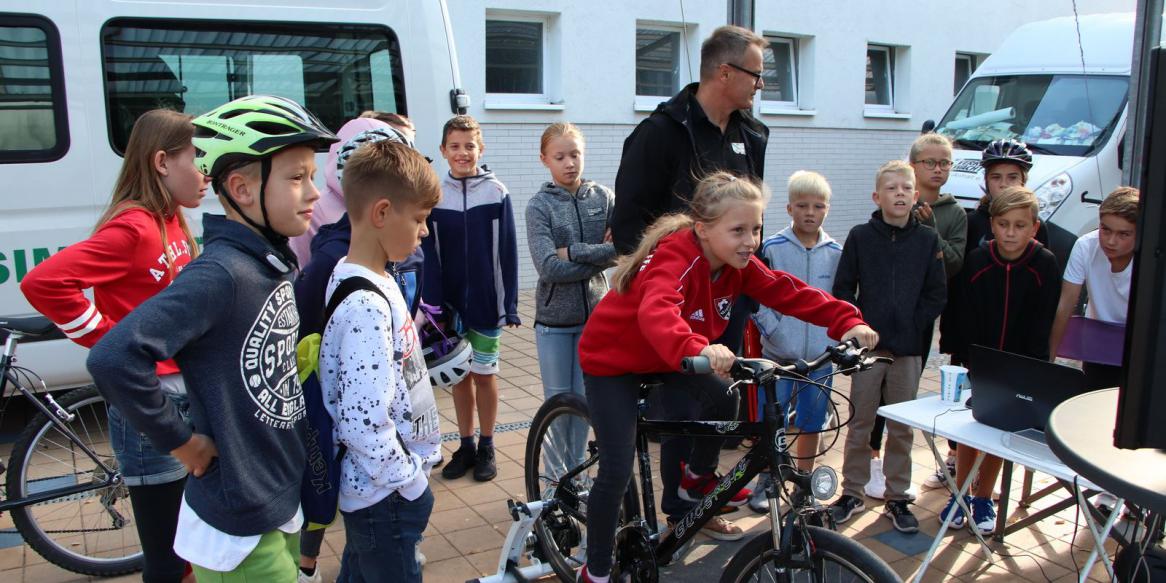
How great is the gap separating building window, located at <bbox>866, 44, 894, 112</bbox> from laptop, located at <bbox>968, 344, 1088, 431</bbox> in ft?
Result: 36.2

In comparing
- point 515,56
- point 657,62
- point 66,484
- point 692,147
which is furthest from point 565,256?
point 657,62

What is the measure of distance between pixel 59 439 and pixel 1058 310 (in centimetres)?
446

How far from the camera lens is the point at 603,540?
3.29 m

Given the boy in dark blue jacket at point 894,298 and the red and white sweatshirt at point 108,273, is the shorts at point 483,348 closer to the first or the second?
the boy in dark blue jacket at point 894,298

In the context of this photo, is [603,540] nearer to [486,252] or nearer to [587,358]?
[587,358]

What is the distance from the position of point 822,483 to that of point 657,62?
31.6ft

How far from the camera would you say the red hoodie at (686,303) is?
3.09m

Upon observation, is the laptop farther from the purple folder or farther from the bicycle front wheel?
the bicycle front wheel

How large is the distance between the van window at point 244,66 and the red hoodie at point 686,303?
3622 millimetres

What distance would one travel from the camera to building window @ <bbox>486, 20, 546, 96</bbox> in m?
10.4

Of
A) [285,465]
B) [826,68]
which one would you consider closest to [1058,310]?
[285,465]

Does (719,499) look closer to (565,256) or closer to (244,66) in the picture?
(565,256)

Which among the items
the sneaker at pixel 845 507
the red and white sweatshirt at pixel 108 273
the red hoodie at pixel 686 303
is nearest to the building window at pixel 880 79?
the sneaker at pixel 845 507

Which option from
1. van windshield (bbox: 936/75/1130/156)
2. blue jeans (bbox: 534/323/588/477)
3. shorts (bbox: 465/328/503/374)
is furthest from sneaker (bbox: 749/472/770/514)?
van windshield (bbox: 936/75/1130/156)
